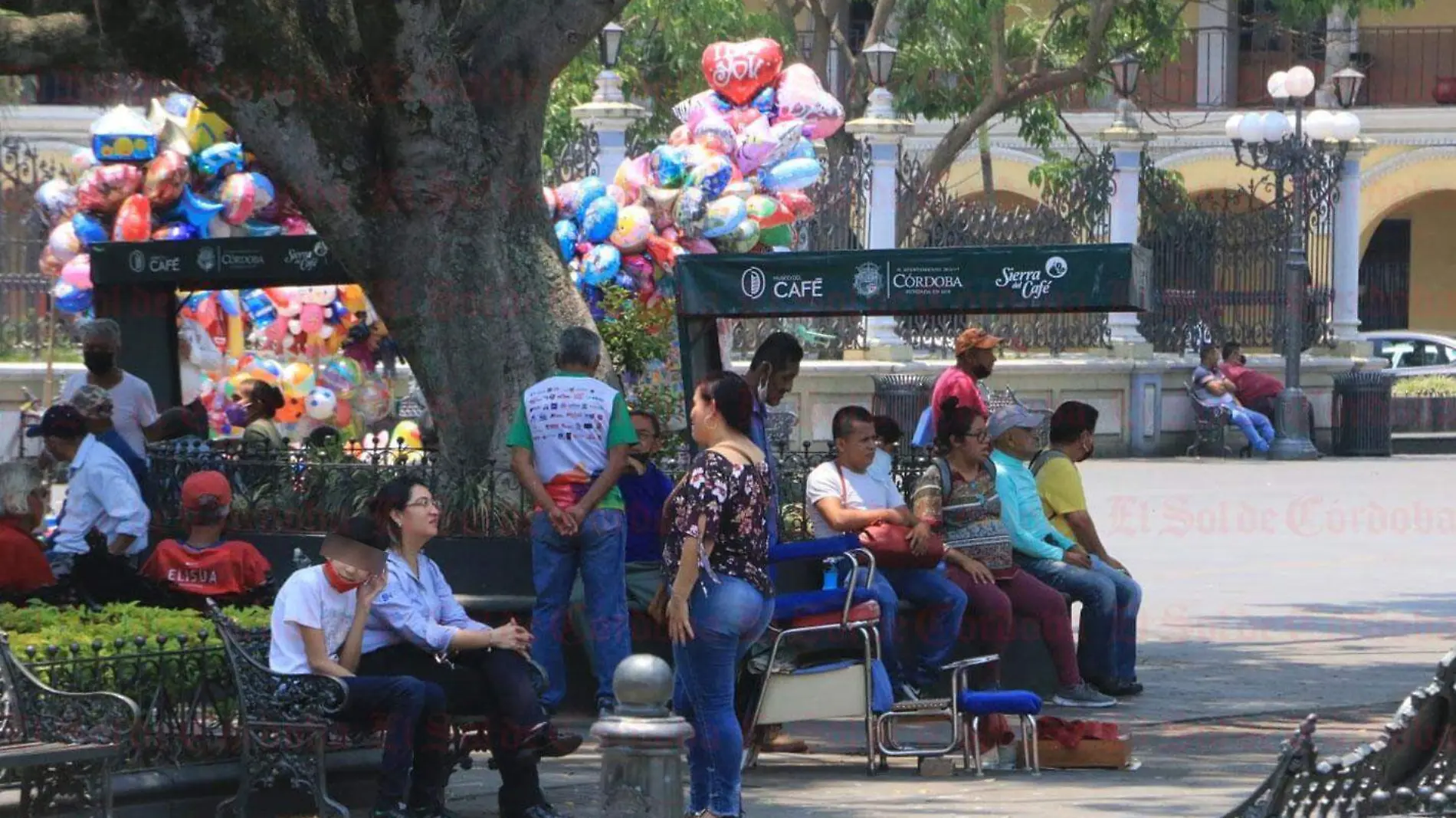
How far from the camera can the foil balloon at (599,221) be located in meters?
17.7

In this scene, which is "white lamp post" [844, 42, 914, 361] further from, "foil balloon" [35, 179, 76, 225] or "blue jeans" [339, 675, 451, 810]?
"blue jeans" [339, 675, 451, 810]

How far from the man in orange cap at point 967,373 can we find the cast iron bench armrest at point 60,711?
192 inches

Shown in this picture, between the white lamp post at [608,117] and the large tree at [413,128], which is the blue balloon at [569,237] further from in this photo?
the white lamp post at [608,117]

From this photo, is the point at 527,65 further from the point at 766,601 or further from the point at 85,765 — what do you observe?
the point at 85,765

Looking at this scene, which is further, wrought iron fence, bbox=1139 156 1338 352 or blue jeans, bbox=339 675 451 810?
wrought iron fence, bbox=1139 156 1338 352

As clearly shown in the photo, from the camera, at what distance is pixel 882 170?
26.4 metres

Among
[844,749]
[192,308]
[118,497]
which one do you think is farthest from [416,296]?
[192,308]

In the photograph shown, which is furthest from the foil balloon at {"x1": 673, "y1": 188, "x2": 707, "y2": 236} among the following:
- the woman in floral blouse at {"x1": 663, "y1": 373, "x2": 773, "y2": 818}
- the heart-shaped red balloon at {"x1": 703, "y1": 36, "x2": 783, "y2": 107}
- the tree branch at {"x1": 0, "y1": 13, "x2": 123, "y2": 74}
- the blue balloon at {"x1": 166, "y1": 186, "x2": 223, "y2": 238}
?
the woman in floral blouse at {"x1": 663, "y1": 373, "x2": 773, "y2": 818}

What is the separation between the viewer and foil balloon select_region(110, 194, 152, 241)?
17.7 meters

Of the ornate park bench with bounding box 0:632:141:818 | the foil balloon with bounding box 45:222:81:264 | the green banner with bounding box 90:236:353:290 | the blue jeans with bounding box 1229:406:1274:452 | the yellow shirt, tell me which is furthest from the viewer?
the blue jeans with bounding box 1229:406:1274:452

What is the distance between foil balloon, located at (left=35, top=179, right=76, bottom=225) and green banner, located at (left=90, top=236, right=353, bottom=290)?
4279mm

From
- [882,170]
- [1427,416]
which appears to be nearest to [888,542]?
[882,170]

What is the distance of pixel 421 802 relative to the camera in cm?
818

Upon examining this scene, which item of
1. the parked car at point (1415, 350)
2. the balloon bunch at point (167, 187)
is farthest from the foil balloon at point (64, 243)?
the parked car at point (1415, 350)
